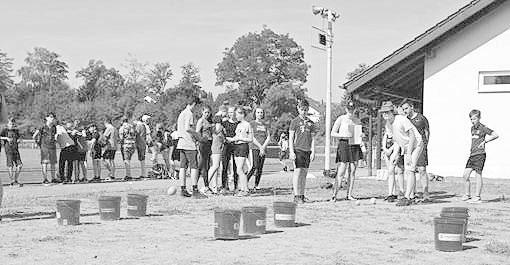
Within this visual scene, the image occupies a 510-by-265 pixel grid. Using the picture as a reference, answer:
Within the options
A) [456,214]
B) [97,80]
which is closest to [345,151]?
[456,214]

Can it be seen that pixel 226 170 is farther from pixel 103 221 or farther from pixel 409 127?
pixel 103 221

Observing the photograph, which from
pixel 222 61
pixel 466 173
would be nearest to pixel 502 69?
pixel 466 173

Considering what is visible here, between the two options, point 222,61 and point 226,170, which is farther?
point 222,61

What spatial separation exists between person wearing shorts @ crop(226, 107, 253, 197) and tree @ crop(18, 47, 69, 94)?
325ft

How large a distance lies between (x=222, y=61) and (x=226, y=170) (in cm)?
7613

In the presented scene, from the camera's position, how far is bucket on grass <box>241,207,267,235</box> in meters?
9.18

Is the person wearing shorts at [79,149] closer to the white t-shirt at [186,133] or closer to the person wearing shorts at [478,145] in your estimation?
the white t-shirt at [186,133]

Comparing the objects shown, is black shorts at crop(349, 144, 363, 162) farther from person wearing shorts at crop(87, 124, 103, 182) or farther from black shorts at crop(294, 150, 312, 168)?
person wearing shorts at crop(87, 124, 103, 182)

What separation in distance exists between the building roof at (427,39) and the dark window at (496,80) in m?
1.58

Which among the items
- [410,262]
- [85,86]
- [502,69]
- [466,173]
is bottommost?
[410,262]

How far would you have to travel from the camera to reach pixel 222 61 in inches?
3590

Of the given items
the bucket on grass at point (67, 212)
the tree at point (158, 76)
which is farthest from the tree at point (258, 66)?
the bucket on grass at point (67, 212)

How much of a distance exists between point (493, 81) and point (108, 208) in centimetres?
1317

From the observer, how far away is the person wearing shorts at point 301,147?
43.7 feet
